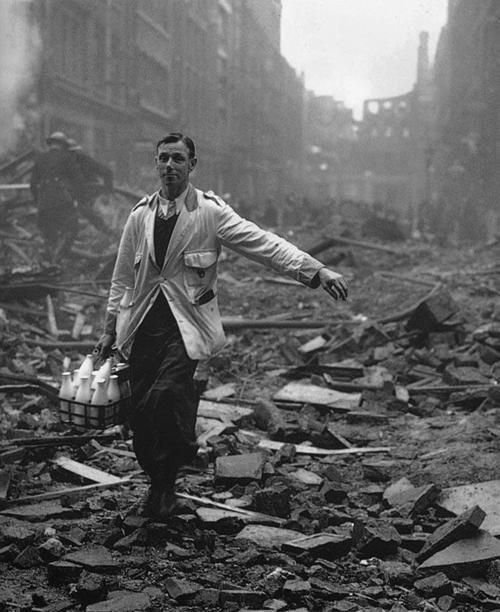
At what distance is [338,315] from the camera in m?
12.3

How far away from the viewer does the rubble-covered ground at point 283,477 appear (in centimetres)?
372

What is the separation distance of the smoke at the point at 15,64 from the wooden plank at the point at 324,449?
616 inches

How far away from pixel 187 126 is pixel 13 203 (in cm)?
2089

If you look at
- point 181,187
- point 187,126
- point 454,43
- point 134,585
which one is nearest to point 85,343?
point 181,187

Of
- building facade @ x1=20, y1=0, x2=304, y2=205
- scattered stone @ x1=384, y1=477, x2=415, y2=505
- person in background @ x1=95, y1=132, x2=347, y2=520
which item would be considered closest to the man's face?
person in background @ x1=95, y1=132, x2=347, y2=520

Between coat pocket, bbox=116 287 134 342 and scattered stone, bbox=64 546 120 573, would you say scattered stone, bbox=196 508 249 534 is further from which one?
coat pocket, bbox=116 287 134 342

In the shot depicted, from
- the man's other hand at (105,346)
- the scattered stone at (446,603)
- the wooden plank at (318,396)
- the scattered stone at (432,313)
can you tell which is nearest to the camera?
the scattered stone at (446,603)

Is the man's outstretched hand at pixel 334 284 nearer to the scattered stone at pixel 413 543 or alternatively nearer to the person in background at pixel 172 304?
the person in background at pixel 172 304

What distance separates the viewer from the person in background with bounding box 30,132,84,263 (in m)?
13.8

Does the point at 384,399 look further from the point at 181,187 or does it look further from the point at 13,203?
the point at 13,203

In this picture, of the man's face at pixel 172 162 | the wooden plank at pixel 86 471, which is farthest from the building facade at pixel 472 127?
the man's face at pixel 172 162

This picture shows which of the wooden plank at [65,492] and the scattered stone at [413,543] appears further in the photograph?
the wooden plank at [65,492]

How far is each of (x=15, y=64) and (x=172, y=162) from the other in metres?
18.8

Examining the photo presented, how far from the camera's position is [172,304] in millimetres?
4406
